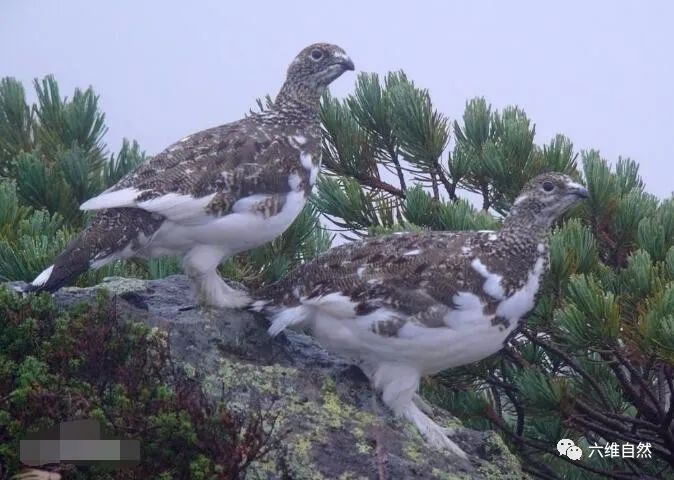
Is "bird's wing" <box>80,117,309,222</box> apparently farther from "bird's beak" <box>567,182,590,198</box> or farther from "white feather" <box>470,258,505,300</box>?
"bird's beak" <box>567,182,590,198</box>

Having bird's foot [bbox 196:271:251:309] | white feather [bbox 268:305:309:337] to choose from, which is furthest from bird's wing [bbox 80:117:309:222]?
white feather [bbox 268:305:309:337]

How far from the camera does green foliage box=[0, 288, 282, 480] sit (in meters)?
2.87

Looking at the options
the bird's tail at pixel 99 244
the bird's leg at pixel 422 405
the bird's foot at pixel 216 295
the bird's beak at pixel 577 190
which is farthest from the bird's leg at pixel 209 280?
the bird's beak at pixel 577 190

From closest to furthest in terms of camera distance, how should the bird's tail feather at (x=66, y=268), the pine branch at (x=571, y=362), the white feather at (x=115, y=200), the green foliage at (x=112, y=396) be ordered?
the green foliage at (x=112, y=396) < the bird's tail feather at (x=66, y=268) < the white feather at (x=115, y=200) < the pine branch at (x=571, y=362)

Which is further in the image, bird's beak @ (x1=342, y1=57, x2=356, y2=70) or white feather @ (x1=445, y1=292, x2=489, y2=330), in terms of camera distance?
bird's beak @ (x1=342, y1=57, x2=356, y2=70)

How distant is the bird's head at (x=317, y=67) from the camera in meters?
4.49

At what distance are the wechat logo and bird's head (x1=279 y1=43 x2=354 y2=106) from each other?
5.87 ft

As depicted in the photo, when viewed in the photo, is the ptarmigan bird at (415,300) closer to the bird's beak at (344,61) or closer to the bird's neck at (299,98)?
the bird's neck at (299,98)

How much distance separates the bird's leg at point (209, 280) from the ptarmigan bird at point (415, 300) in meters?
0.10

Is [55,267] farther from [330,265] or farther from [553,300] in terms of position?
[553,300]

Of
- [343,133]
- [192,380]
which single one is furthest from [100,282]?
[343,133]

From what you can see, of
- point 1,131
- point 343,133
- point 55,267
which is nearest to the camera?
point 55,267

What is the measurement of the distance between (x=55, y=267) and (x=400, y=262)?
1.14m

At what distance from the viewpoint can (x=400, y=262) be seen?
3902 mm
